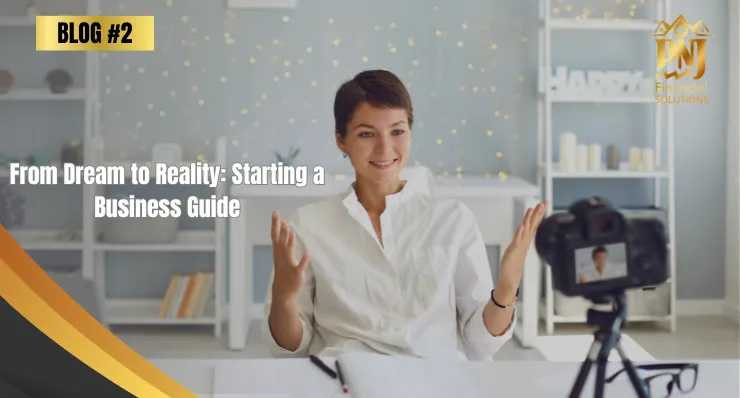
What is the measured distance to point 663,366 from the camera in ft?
2.04

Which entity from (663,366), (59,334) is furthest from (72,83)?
(663,366)

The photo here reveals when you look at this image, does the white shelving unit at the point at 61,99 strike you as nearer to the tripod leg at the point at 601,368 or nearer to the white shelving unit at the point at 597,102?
the white shelving unit at the point at 597,102

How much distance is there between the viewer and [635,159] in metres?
1.96

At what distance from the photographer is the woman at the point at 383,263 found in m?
0.82

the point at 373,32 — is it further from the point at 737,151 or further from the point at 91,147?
the point at 737,151

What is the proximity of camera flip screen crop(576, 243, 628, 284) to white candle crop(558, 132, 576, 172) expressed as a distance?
152 centimetres

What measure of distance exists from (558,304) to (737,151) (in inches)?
20.0

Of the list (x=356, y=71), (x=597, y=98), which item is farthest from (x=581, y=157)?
(x=356, y=71)

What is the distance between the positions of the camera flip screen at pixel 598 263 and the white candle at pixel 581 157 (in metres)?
1.54

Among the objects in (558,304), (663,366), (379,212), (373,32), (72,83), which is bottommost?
(558,304)

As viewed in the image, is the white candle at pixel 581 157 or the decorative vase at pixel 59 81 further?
the white candle at pixel 581 157

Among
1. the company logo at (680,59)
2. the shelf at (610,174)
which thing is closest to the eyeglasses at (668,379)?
the company logo at (680,59)

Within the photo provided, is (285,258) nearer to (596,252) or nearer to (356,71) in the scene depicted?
(596,252)

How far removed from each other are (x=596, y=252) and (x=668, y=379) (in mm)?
223
